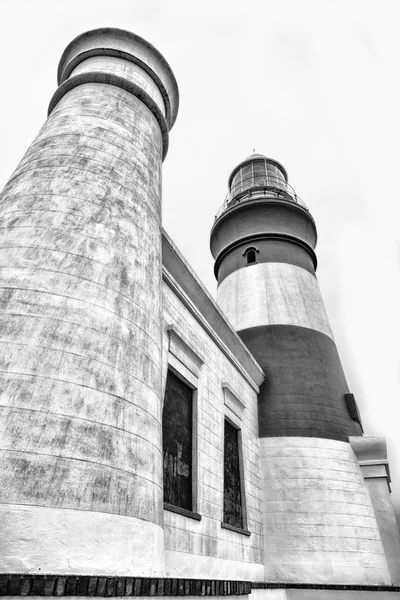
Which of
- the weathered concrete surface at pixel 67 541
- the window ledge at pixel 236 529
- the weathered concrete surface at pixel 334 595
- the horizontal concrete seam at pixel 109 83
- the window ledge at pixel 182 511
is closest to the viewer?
the weathered concrete surface at pixel 67 541

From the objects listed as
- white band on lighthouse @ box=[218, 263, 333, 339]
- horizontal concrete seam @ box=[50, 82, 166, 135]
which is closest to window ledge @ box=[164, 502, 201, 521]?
horizontal concrete seam @ box=[50, 82, 166, 135]

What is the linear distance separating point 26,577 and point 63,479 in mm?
897

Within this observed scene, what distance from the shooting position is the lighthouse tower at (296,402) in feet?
37.6

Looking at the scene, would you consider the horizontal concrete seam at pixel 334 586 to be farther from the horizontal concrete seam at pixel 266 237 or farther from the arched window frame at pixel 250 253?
the arched window frame at pixel 250 253

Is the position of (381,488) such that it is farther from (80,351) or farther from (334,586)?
(80,351)

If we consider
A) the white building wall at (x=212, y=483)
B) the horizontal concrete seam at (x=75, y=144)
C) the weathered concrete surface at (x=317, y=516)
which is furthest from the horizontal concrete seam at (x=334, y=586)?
the horizontal concrete seam at (x=75, y=144)

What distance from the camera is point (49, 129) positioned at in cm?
774

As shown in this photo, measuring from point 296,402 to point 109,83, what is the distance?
10489 millimetres

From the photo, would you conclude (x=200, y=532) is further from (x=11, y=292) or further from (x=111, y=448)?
(x=11, y=292)

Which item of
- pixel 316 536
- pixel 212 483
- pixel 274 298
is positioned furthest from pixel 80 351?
pixel 274 298

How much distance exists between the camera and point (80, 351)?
4.79 meters

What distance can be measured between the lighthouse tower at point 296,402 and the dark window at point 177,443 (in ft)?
16.2

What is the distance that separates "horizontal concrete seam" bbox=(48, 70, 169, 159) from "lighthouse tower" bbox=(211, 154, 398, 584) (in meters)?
8.33

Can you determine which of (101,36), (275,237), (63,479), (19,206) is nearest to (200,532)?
(63,479)
